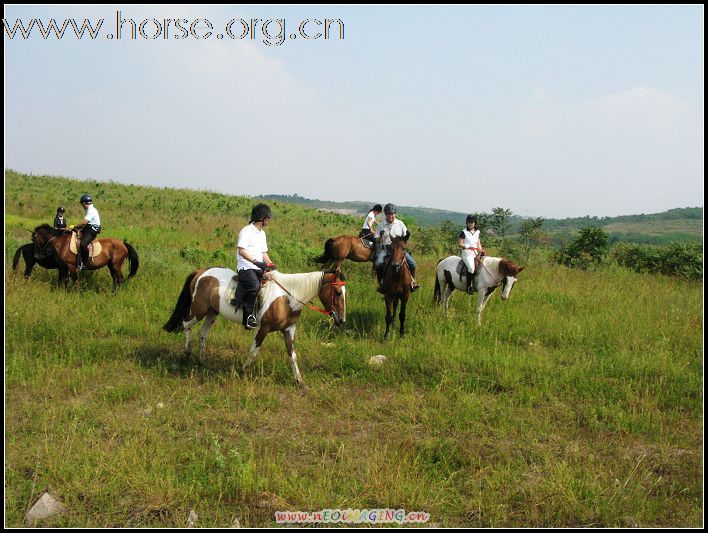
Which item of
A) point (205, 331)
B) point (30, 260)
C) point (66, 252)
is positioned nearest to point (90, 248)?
point (66, 252)

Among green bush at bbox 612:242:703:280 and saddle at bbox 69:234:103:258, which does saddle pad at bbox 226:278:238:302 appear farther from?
green bush at bbox 612:242:703:280

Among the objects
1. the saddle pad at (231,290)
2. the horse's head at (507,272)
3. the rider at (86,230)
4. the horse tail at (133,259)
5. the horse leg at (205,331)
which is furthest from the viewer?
the horse tail at (133,259)

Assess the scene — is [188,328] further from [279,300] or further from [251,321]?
[279,300]

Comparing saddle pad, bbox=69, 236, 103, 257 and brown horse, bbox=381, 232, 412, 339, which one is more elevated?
saddle pad, bbox=69, 236, 103, 257

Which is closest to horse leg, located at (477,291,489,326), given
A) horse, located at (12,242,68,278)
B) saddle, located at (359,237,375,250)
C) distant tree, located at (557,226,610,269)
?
saddle, located at (359,237,375,250)

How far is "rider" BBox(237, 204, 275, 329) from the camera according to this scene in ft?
24.5

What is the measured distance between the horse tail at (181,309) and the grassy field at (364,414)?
1.70 ft

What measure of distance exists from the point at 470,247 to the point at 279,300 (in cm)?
545

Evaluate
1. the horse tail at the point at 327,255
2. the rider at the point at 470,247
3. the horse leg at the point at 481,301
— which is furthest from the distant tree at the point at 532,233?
the horse leg at the point at 481,301

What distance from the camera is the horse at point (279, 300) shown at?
733 centimetres

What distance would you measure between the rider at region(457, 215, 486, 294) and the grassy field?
3.21 feet

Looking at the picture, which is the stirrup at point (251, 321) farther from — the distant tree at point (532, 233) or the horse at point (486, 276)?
the distant tree at point (532, 233)

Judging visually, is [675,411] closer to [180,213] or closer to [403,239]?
[403,239]

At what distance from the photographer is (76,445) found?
5.44 m
